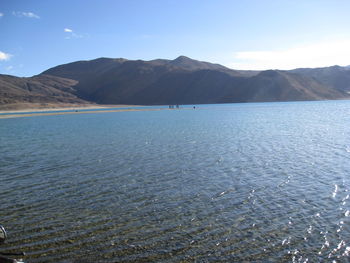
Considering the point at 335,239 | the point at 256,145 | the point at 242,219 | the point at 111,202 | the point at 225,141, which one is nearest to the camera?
the point at 335,239

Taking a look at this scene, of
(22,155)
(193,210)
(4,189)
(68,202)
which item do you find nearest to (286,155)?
(193,210)

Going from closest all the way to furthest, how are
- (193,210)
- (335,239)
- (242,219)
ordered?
1. (335,239)
2. (242,219)
3. (193,210)

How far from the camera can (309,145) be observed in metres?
28.7

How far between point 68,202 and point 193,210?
19.7 feet

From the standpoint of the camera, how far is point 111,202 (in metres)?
14.2

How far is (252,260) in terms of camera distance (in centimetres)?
881

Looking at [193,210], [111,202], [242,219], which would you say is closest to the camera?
[242,219]

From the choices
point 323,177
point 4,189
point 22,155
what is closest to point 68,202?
point 4,189

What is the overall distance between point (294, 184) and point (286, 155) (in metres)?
8.39

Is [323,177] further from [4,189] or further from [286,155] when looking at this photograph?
[4,189]

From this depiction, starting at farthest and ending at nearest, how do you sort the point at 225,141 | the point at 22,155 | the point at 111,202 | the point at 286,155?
the point at 225,141, the point at 22,155, the point at 286,155, the point at 111,202

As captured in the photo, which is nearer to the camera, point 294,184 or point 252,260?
point 252,260

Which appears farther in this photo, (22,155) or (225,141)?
(225,141)

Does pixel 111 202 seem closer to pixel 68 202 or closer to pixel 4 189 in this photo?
pixel 68 202
